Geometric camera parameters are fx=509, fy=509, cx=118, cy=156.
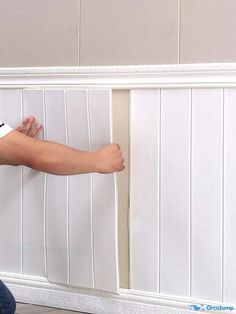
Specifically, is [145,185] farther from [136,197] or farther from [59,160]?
[59,160]

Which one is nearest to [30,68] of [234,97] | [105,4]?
[105,4]

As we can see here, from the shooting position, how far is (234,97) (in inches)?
49.4

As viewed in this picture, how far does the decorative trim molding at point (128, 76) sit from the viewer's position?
127cm

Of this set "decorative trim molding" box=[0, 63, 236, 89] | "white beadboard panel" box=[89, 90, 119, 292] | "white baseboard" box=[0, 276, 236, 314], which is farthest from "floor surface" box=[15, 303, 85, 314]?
"decorative trim molding" box=[0, 63, 236, 89]

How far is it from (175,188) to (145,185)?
3.3 inches

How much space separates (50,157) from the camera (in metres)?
1.18

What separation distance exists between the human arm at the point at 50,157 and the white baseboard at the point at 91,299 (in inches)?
14.8

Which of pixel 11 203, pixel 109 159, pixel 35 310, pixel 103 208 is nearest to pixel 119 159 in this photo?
pixel 109 159

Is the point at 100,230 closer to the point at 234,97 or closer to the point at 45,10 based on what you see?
the point at 234,97

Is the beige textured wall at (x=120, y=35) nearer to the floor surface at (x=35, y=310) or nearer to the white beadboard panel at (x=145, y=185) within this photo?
the white beadboard panel at (x=145, y=185)

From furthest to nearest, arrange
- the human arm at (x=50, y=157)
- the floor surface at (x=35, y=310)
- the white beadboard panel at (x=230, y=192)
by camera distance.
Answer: the floor surface at (x=35, y=310) < the white beadboard panel at (x=230, y=192) < the human arm at (x=50, y=157)

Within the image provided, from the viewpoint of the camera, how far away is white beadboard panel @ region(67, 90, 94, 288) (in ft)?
4.56

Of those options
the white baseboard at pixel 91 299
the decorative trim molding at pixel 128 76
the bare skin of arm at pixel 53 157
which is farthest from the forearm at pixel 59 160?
the white baseboard at pixel 91 299

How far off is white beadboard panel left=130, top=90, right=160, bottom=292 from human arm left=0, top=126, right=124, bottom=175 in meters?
0.09
